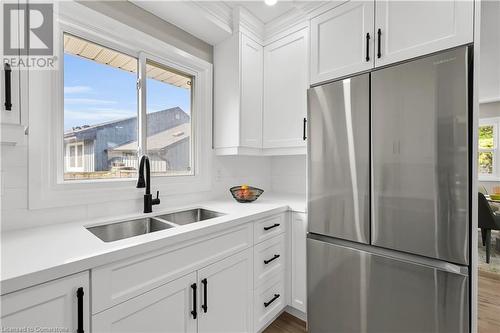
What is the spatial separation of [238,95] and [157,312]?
5.49ft

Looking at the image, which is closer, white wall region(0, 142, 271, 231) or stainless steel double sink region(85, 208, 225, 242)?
white wall region(0, 142, 271, 231)

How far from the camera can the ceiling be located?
79.6 inches

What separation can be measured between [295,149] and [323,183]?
0.59m

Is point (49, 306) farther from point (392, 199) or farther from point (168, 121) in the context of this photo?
point (392, 199)

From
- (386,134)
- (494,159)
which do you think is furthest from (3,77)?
(494,159)

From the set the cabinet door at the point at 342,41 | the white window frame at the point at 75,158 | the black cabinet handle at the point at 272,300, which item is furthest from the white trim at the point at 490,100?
the white window frame at the point at 75,158

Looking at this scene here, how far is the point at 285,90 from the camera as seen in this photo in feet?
7.30

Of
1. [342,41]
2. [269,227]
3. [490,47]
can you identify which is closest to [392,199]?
[269,227]

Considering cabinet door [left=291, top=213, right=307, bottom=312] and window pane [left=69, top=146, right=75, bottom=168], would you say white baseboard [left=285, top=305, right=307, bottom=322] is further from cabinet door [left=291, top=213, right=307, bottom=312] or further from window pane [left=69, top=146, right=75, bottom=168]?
window pane [left=69, top=146, right=75, bottom=168]

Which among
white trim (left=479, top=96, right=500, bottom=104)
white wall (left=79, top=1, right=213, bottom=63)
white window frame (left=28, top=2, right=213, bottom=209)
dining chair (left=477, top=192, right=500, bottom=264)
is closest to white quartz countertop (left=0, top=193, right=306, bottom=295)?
white window frame (left=28, top=2, right=213, bottom=209)

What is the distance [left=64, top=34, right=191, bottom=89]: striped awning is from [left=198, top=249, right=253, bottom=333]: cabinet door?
1.56 meters

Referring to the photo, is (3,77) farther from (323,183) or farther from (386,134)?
(386,134)

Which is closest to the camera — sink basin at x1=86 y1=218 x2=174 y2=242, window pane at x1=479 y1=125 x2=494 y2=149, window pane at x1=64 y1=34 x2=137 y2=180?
sink basin at x1=86 y1=218 x2=174 y2=242

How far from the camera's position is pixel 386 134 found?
1407 millimetres
